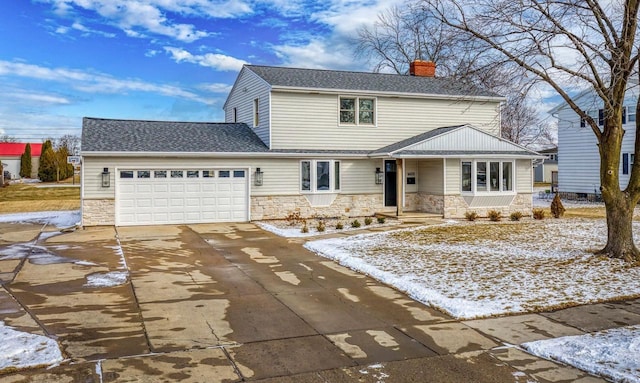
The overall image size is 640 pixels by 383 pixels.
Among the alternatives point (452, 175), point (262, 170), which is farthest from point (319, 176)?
point (452, 175)

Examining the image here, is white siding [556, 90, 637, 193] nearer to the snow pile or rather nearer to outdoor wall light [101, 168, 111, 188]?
outdoor wall light [101, 168, 111, 188]

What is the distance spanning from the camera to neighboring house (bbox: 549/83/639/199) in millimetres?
25734

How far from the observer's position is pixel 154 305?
25.1ft

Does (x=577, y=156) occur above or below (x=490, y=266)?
above

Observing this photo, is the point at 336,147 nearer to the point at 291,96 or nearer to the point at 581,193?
the point at 291,96

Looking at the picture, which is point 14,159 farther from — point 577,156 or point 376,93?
point 577,156

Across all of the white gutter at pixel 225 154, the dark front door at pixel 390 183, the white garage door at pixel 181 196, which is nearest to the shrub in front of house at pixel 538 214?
the dark front door at pixel 390 183

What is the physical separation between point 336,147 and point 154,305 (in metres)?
14.0

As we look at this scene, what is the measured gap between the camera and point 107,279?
372 inches

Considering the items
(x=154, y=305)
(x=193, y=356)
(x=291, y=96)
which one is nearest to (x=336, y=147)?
(x=291, y=96)

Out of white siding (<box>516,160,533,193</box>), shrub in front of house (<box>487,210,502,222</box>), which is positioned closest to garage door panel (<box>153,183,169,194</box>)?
shrub in front of house (<box>487,210,502,222</box>)

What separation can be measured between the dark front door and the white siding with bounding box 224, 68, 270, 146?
16.6ft

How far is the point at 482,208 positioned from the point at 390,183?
148 inches

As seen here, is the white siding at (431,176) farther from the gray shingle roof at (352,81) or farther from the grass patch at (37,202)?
the grass patch at (37,202)
